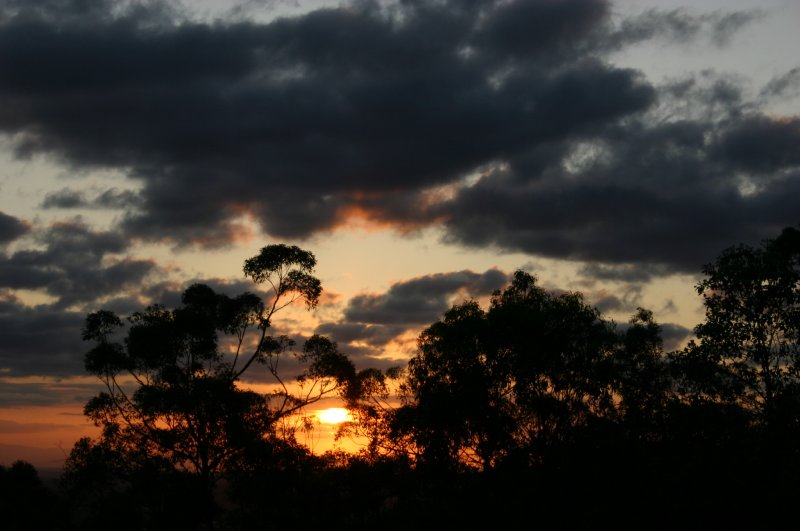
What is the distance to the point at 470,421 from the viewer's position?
54.3 meters

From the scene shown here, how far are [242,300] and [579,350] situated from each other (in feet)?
78.8

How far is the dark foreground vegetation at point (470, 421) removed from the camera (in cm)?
3766

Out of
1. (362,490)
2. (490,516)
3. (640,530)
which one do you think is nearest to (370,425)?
(362,490)

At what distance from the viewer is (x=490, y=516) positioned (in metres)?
37.5

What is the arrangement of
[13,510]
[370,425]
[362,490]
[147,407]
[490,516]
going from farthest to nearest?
[362,490]
[370,425]
[13,510]
[147,407]
[490,516]

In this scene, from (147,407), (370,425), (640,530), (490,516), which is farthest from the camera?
(370,425)

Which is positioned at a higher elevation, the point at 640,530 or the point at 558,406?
the point at 558,406

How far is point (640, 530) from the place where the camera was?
104ft

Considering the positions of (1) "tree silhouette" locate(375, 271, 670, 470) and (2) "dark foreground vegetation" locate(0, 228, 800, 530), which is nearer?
(2) "dark foreground vegetation" locate(0, 228, 800, 530)

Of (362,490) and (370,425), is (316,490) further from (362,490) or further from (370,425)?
(370,425)

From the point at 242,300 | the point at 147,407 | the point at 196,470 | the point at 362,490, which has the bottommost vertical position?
the point at 362,490

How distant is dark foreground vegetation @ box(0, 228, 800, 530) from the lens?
1483 inches

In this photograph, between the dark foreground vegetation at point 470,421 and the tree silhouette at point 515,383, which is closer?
the dark foreground vegetation at point 470,421

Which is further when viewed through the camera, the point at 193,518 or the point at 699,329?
the point at 193,518
